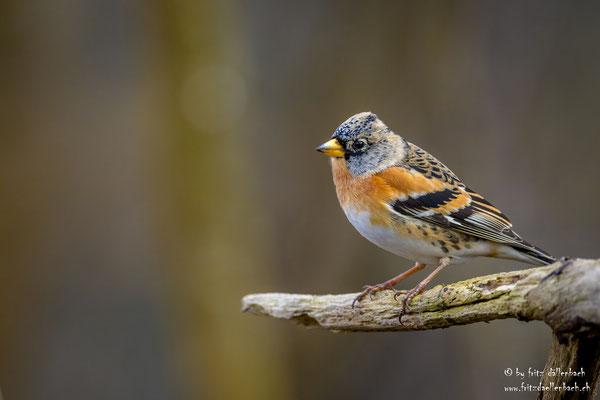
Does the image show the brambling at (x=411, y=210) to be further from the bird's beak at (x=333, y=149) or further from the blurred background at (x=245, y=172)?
the blurred background at (x=245, y=172)

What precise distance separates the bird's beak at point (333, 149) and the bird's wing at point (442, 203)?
23 centimetres

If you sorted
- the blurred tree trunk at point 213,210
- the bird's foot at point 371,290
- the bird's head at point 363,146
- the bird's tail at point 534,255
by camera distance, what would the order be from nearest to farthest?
the bird's tail at point 534,255, the bird's foot at point 371,290, the bird's head at point 363,146, the blurred tree trunk at point 213,210

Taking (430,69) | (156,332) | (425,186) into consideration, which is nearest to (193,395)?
(156,332)

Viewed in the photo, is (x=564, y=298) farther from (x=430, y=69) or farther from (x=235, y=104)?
(x=430, y=69)

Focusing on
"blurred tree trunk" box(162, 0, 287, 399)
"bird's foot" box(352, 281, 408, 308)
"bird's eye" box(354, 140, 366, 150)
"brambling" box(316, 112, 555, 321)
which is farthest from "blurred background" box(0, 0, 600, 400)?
"bird's eye" box(354, 140, 366, 150)

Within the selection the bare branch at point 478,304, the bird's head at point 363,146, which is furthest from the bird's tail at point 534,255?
the bird's head at point 363,146

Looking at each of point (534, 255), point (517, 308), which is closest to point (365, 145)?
point (534, 255)

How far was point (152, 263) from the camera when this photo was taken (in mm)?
5676

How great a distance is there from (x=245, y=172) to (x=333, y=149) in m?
2.28

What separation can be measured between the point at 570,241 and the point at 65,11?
518 centimetres

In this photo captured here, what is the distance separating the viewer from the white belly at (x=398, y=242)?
2627 millimetres

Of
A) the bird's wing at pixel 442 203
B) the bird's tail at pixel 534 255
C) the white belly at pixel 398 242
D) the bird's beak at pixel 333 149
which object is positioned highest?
the bird's beak at pixel 333 149

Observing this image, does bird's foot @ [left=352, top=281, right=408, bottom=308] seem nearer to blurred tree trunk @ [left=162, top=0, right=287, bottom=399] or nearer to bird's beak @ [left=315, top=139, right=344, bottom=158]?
bird's beak @ [left=315, top=139, right=344, bottom=158]

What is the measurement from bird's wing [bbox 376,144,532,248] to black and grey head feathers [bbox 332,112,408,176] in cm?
7
